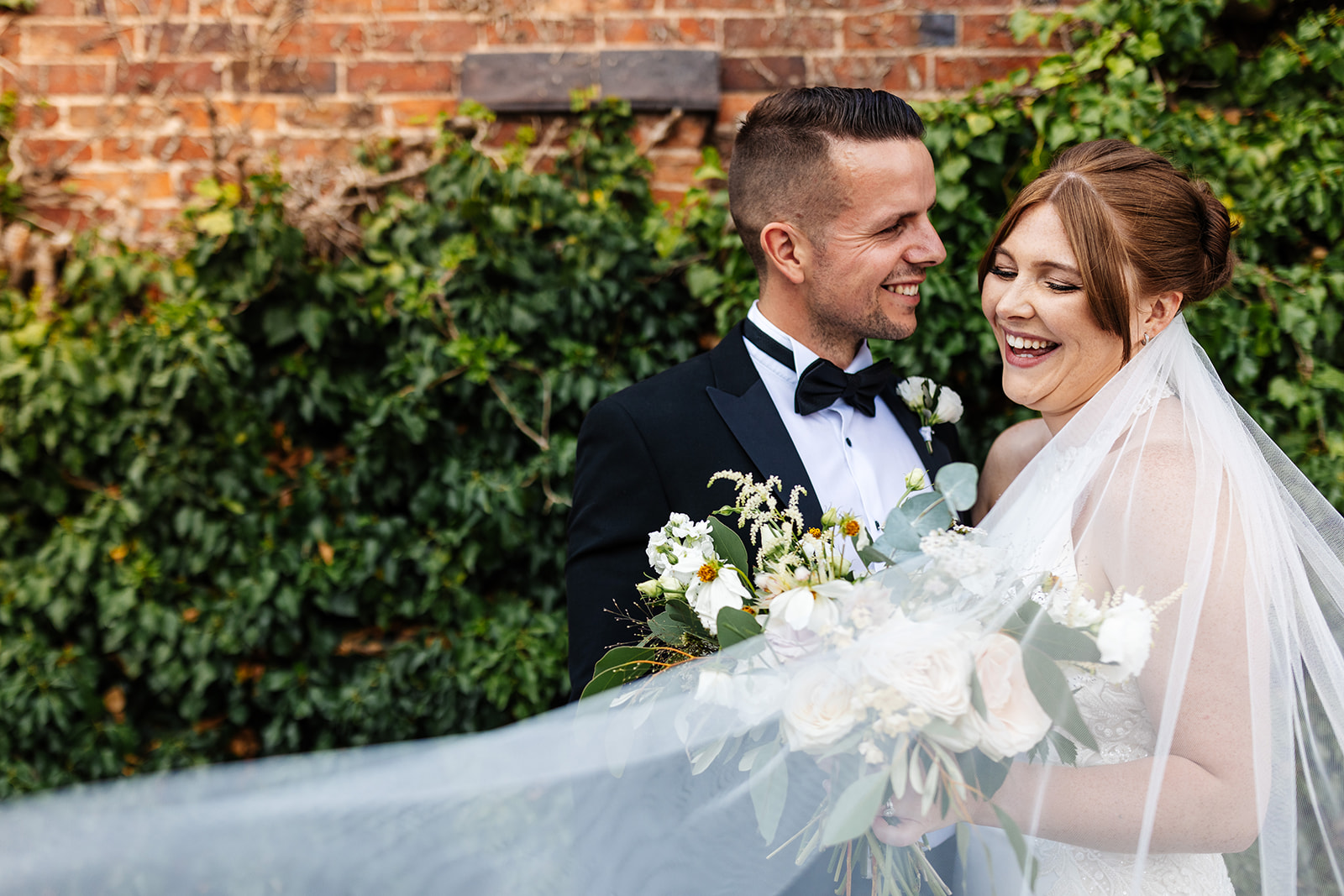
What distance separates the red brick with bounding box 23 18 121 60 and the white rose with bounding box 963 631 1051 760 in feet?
10.6

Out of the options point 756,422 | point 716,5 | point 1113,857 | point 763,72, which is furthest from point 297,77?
point 1113,857

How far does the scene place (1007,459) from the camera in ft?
7.24

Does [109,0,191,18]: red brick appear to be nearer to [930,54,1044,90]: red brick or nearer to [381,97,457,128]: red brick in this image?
[381,97,457,128]: red brick

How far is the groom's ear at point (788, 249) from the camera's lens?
210cm

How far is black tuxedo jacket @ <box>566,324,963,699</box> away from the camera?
5.94ft

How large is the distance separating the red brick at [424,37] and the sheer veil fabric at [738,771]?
91.6 inches

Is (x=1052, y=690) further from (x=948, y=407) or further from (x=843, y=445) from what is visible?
(x=948, y=407)

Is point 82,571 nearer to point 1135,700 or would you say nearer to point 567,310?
point 567,310

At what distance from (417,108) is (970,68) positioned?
1803 millimetres

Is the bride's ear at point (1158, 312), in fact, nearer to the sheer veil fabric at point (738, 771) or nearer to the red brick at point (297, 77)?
the sheer veil fabric at point (738, 771)

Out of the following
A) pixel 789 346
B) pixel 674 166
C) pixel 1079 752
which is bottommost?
pixel 1079 752

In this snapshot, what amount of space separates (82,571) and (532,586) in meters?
1.40

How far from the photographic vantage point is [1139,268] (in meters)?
1.65

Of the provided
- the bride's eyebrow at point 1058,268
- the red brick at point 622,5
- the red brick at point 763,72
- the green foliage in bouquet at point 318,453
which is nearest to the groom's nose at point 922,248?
the bride's eyebrow at point 1058,268
